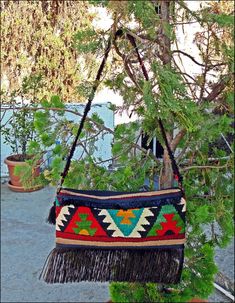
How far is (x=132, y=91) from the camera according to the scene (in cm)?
95

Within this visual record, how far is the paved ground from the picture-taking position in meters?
1.96

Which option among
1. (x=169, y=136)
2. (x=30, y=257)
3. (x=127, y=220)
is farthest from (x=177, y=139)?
(x=30, y=257)

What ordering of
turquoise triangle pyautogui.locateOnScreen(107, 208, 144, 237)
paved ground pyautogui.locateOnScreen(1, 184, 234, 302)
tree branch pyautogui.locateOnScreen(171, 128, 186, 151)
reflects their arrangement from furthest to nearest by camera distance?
1. paved ground pyautogui.locateOnScreen(1, 184, 234, 302)
2. tree branch pyautogui.locateOnScreen(171, 128, 186, 151)
3. turquoise triangle pyautogui.locateOnScreen(107, 208, 144, 237)

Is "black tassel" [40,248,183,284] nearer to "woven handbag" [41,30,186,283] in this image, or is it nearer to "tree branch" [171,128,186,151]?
"woven handbag" [41,30,186,283]

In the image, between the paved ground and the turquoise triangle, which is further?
the paved ground

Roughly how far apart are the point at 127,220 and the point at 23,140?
0.54 meters

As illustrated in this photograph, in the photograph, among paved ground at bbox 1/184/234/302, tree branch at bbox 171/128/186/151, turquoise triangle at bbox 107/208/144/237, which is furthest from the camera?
paved ground at bbox 1/184/234/302

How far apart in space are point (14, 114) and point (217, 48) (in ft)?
1.87

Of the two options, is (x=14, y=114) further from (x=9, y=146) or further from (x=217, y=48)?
(x=217, y=48)

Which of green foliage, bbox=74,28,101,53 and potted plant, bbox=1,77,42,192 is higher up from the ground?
green foliage, bbox=74,28,101,53

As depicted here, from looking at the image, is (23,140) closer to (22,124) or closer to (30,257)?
(22,124)

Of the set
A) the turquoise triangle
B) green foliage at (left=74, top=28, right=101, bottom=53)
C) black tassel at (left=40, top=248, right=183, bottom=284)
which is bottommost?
black tassel at (left=40, top=248, right=183, bottom=284)

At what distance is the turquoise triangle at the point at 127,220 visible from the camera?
2.64ft

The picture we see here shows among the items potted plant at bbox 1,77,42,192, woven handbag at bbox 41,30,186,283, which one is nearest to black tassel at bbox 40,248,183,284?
woven handbag at bbox 41,30,186,283
